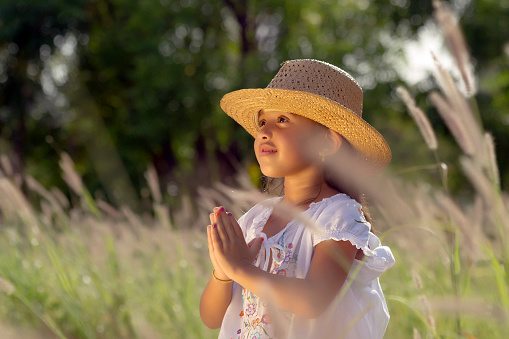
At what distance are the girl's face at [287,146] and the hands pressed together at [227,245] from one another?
212mm

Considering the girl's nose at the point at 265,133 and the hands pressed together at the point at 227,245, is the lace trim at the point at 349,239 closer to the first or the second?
the hands pressed together at the point at 227,245

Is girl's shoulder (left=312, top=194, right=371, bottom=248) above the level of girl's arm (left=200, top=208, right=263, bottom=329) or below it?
above

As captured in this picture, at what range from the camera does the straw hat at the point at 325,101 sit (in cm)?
167

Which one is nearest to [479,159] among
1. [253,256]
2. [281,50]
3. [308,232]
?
[308,232]

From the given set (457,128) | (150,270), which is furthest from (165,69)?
(457,128)

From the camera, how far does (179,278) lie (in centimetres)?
311

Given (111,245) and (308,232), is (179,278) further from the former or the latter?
(308,232)

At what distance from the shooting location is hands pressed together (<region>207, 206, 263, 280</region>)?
148 centimetres

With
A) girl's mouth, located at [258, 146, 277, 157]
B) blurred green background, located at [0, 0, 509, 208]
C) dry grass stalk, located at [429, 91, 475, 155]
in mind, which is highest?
dry grass stalk, located at [429, 91, 475, 155]

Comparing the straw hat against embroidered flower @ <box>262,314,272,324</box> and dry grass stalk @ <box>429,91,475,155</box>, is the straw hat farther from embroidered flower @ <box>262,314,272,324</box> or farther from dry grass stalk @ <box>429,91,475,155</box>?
embroidered flower @ <box>262,314,272,324</box>

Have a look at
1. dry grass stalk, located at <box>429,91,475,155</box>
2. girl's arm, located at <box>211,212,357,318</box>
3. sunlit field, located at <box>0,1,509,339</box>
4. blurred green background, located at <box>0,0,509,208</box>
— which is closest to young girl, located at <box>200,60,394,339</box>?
girl's arm, located at <box>211,212,357,318</box>

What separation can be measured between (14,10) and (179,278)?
15.2m

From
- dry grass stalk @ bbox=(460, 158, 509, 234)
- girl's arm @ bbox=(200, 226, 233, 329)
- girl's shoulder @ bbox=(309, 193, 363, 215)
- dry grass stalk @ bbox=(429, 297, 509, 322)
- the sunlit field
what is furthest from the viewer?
the sunlit field

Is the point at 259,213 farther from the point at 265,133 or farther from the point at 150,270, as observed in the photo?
the point at 150,270
